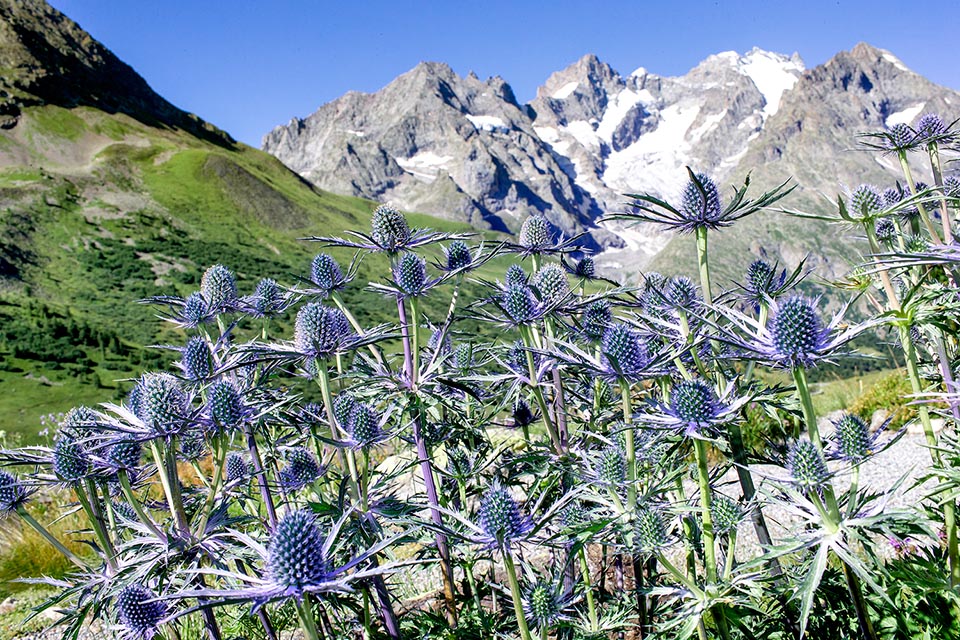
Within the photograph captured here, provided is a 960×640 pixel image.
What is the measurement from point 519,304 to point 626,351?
0.69 metres

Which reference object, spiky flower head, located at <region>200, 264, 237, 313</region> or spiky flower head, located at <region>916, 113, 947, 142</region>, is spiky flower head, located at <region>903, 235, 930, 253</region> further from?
spiky flower head, located at <region>200, 264, 237, 313</region>

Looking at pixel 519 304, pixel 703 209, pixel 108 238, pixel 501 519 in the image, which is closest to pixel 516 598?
pixel 501 519

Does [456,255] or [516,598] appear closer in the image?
[516,598]

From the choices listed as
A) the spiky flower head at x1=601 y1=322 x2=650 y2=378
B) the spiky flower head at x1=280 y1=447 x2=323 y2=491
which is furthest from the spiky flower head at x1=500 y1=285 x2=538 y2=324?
the spiky flower head at x1=280 y1=447 x2=323 y2=491

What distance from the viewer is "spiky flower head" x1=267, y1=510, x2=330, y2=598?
1809 millimetres

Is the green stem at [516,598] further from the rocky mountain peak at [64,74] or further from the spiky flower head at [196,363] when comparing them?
the rocky mountain peak at [64,74]

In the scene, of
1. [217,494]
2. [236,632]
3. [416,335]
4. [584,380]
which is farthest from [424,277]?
[236,632]

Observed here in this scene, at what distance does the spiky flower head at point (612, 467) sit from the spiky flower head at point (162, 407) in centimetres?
174

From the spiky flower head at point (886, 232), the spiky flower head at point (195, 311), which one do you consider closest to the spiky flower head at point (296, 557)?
the spiky flower head at point (195, 311)

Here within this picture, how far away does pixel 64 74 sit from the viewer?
77000 millimetres

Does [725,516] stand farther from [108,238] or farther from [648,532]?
[108,238]

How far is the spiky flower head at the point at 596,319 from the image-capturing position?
112 inches

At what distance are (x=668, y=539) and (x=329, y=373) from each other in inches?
69.2

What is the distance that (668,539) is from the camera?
2494mm
